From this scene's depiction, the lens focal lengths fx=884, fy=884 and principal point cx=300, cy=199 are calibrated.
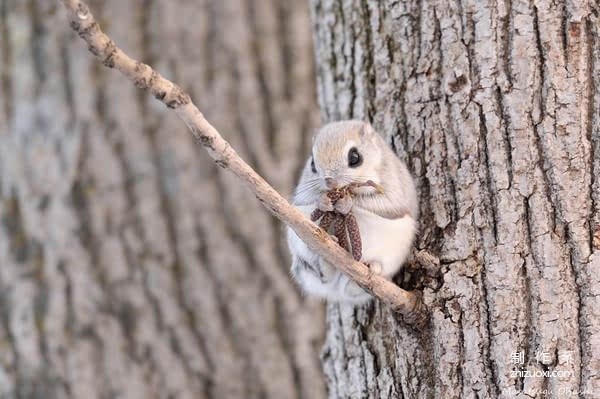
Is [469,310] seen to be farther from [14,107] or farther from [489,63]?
A: [14,107]

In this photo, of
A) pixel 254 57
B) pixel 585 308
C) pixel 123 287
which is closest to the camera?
pixel 585 308

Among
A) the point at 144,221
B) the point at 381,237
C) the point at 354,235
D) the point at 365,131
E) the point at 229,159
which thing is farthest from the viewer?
the point at 144,221

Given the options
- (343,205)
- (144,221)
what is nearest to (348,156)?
(343,205)

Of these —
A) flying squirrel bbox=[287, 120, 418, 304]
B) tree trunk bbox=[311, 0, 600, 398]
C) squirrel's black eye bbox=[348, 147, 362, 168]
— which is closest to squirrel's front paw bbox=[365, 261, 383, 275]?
flying squirrel bbox=[287, 120, 418, 304]

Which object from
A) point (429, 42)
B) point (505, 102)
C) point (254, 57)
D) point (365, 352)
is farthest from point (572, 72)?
point (254, 57)

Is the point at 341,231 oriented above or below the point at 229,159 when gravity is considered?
below

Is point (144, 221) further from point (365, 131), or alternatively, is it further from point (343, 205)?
point (343, 205)

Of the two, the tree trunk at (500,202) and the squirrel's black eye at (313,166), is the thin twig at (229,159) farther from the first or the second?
the squirrel's black eye at (313,166)
